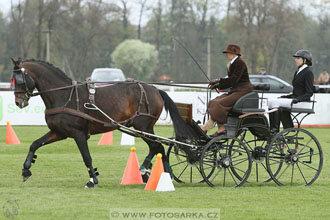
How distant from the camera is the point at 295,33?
52.8 meters

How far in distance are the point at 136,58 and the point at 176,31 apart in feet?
16.3

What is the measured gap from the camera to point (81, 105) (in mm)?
8867

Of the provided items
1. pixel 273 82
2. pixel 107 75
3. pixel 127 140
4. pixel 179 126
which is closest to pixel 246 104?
pixel 179 126

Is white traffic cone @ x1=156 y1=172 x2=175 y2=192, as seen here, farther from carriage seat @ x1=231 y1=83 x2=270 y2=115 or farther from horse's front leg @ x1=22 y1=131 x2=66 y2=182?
horse's front leg @ x1=22 y1=131 x2=66 y2=182

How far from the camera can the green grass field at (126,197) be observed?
6844 mm

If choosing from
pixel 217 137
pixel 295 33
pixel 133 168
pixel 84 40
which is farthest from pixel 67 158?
pixel 84 40

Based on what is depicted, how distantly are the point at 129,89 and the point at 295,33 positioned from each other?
149 ft

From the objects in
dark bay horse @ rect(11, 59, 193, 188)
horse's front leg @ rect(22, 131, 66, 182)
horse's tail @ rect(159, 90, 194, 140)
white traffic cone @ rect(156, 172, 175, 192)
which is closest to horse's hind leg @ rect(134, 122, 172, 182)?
dark bay horse @ rect(11, 59, 193, 188)

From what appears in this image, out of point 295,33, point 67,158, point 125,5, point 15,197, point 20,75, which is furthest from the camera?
point 125,5

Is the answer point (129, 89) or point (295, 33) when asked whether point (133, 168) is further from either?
point (295, 33)

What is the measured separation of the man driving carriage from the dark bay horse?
21.0 inches

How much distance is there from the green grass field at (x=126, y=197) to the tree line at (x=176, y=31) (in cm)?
4156

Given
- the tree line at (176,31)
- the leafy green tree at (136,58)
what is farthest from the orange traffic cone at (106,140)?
the leafy green tree at (136,58)

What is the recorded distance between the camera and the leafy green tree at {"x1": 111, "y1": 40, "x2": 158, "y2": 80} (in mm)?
62562
